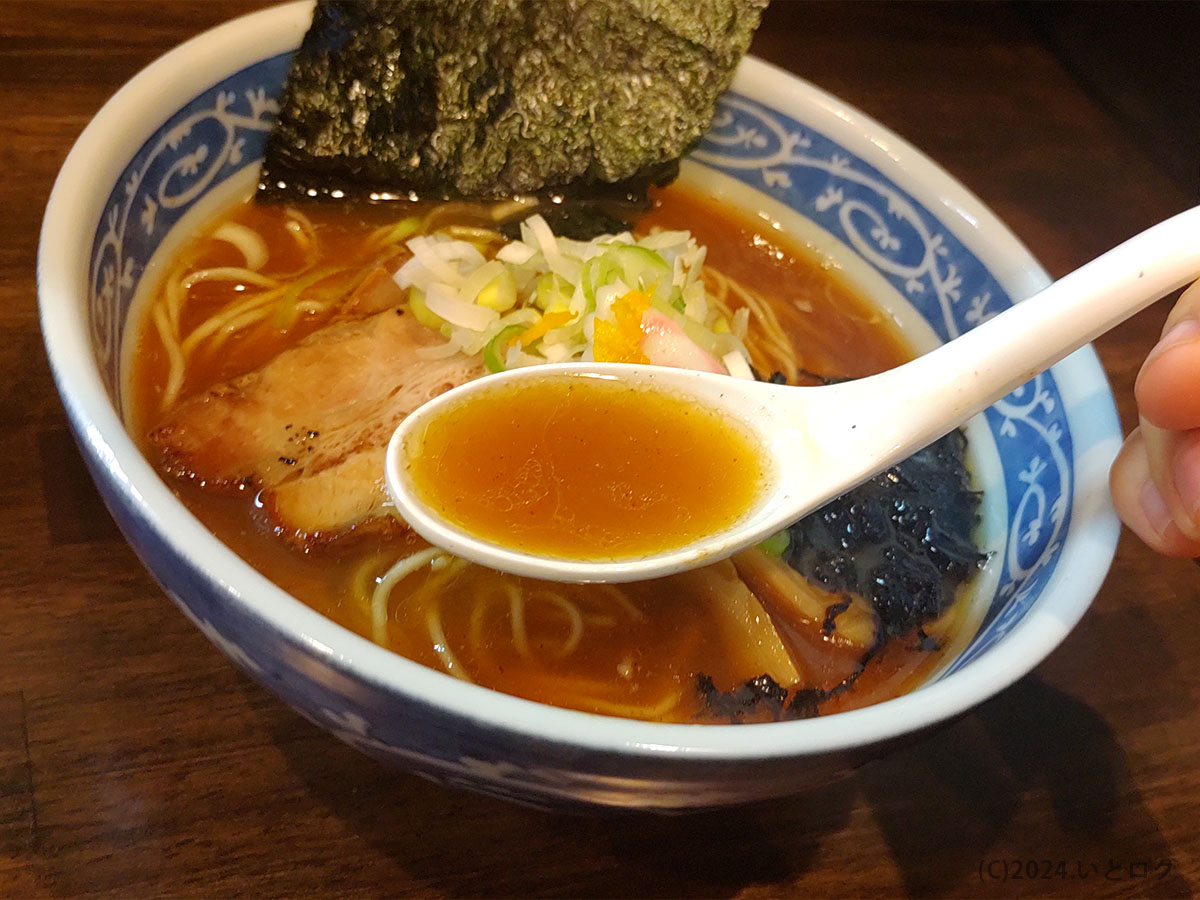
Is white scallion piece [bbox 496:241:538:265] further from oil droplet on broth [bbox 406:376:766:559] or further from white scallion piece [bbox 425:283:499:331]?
oil droplet on broth [bbox 406:376:766:559]

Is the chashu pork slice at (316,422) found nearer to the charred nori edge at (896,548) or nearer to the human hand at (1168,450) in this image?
the charred nori edge at (896,548)

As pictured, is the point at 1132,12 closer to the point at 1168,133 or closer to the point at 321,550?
the point at 1168,133

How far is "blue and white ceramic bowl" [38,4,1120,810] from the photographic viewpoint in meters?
0.65

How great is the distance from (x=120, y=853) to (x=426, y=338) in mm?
685

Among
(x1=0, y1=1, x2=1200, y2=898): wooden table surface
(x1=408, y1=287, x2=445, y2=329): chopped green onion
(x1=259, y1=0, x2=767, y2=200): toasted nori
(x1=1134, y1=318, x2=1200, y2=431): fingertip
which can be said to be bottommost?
(x1=0, y1=1, x2=1200, y2=898): wooden table surface

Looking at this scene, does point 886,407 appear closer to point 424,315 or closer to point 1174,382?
point 1174,382

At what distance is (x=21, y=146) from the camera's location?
138 centimetres

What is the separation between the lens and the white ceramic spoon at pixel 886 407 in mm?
873

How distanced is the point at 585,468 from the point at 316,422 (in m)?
0.36

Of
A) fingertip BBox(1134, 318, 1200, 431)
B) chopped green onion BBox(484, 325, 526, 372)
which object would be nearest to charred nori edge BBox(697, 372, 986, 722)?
fingertip BBox(1134, 318, 1200, 431)

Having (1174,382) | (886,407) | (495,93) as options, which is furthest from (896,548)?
(495,93)

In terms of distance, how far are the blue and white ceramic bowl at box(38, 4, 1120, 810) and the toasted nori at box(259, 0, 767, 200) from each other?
56 mm

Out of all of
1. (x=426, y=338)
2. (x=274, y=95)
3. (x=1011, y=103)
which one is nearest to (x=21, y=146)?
(x=274, y=95)

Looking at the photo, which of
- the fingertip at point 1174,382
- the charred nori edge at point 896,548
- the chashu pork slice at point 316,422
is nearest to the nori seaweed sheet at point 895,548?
the charred nori edge at point 896,548
